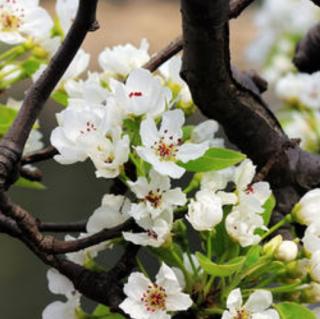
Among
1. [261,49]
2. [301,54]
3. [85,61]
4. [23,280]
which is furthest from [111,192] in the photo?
[23,280]

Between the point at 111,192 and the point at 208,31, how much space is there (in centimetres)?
18

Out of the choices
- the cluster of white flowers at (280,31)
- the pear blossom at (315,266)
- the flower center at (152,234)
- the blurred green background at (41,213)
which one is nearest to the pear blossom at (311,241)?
the pear blossom at (315,266)

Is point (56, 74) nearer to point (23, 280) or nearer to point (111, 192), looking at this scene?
point (111, 192)

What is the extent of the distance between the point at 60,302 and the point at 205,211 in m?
0.17

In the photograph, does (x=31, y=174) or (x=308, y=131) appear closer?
(x=31, y=174)

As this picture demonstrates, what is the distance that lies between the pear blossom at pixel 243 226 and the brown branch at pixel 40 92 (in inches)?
6.5

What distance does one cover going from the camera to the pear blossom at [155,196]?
820 millimetres

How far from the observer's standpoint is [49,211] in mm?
4199

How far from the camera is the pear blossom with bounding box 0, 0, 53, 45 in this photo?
0.97 meters

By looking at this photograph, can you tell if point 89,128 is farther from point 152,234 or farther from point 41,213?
point 41,213

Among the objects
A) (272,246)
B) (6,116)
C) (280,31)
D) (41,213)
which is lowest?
(41,213)

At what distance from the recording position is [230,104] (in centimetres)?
89

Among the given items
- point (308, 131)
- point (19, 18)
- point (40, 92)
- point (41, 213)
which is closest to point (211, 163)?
point (40, 92)

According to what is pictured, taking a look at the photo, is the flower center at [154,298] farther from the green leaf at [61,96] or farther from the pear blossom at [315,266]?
the green leaf at [61,96]
